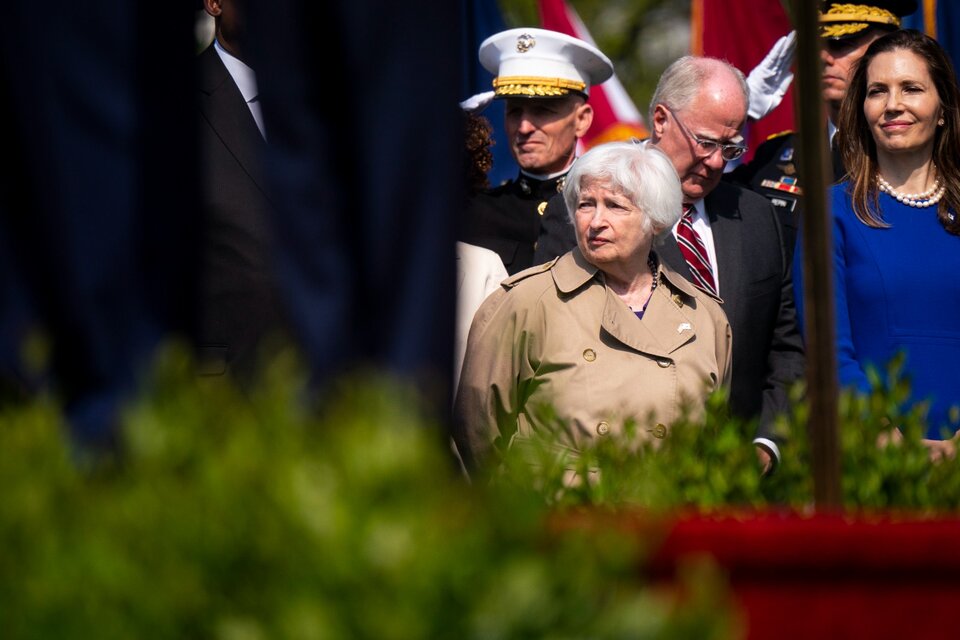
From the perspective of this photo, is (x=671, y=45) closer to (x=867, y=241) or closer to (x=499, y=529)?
(x=867, y=241)

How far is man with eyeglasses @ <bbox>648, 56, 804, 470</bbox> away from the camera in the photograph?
16.0 feet

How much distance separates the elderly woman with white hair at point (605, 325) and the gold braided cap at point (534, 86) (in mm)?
1021

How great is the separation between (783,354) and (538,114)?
4.47 feet

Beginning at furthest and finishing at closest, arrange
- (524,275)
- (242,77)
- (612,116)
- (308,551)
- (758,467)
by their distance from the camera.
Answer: (612,116) < (524,275) < (242,77) < (758,467) < (308,551)

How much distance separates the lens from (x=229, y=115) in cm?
385

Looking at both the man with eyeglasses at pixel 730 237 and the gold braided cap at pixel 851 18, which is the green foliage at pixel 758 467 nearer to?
the man with eyeglasses at pixel 730 237

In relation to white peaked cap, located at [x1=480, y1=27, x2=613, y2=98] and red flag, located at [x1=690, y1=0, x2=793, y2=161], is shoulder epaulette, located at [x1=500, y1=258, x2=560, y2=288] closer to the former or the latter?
white peaked cap, located at [x1=480, y1=27, x2=613, y2=98]

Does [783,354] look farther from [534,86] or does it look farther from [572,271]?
[534,86]

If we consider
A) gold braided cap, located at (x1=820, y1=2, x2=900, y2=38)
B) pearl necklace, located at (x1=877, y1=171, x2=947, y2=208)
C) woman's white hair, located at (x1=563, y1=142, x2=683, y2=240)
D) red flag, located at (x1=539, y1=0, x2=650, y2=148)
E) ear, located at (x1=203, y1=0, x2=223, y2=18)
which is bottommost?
pearl necklace, located at (x1=877, y1=171, x2=947, y2=208)

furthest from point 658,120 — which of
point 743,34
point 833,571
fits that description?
point 833,571

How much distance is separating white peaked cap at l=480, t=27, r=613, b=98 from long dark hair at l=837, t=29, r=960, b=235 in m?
1.26

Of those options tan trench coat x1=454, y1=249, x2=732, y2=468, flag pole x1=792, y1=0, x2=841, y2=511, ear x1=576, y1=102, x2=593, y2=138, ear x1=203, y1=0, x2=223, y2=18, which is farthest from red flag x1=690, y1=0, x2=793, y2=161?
flag pole x1=792, y1=0, x2=841, y2=511

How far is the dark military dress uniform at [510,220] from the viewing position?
529 centimetres

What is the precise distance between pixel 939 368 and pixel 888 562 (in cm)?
223
